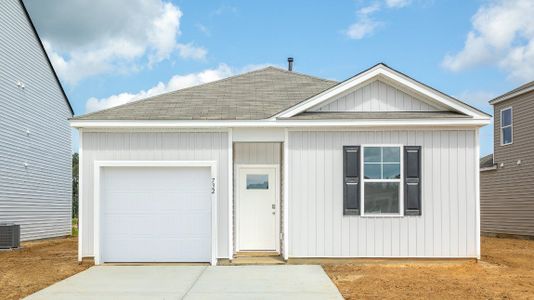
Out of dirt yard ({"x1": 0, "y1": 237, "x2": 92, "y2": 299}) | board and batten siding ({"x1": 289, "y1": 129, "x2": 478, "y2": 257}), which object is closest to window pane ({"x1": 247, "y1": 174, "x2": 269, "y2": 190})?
board and batten siding ({"x1": 289, "y1": 129, "x2": 478, "y2": 257})

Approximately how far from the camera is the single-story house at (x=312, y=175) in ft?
41.9

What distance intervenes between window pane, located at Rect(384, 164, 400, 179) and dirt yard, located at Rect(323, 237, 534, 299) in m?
1.88

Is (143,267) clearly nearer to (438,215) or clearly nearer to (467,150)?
(438,215)

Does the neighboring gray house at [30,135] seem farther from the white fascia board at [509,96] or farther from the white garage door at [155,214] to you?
the white fascia board at [509,96]

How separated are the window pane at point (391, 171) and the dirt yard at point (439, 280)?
74.0 inches

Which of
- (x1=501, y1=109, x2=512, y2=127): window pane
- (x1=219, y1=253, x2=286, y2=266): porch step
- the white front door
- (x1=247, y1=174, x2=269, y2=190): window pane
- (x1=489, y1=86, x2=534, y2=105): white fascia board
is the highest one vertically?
(x1=489, y1=86, x2=534, y2=105): white fascia board

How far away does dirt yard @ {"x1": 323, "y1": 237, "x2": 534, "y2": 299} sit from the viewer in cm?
953

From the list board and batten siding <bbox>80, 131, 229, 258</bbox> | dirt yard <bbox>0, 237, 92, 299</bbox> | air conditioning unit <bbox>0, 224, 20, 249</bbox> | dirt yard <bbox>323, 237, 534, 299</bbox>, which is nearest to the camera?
dirt yard <bbox>323, 237, 534, 299</bbox>

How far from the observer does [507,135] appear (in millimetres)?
23750

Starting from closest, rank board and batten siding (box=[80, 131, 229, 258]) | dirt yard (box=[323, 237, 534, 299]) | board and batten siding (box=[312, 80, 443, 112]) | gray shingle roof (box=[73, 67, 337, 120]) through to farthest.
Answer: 1. dirt yard (box=[323, 237, 534, 299])
2. board and batten siding (box=[80, 131, 229, 258])
3. gray shingle roof (box=[73, 67, 337, 120])
4. board and batten siding (box=[312, 80, 443, 112])

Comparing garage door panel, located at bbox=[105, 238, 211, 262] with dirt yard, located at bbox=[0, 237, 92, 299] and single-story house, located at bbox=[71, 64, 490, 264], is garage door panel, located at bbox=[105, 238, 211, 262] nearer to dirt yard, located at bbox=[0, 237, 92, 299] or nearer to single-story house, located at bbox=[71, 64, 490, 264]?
single-story house, located at bbox=[71, 64, 490, 264]

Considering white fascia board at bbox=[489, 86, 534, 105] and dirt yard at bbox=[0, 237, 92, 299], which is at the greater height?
white fascia board at bbox=[489, 86, 534, 105]

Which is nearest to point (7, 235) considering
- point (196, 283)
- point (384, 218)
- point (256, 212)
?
point (256, 212)

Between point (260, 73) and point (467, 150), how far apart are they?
6.64 meters
